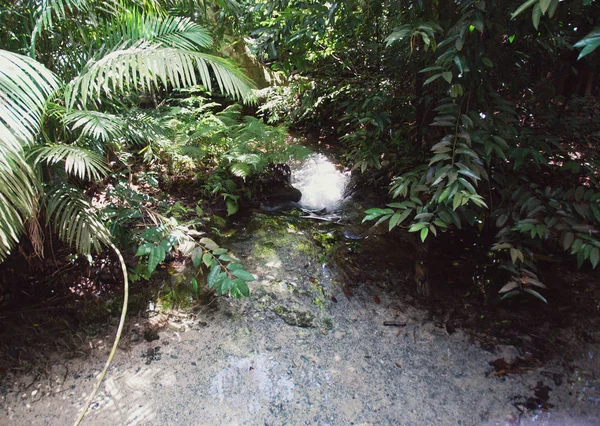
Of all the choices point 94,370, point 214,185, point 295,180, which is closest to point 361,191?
point 295,180

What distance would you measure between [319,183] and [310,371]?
2804 mm

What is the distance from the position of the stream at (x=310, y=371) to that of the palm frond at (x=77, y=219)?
0.68 m

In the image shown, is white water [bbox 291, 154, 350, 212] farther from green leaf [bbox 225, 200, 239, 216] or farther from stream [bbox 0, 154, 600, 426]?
stream [bbox 0, 154, 600, 426]

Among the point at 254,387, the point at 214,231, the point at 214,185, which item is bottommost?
the point at 254,387

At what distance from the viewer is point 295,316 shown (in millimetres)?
2574

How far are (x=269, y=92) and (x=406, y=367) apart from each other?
4534mm

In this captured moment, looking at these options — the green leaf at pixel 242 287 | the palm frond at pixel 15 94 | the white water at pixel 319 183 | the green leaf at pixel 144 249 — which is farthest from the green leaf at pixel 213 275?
the white water at pixel 319 183

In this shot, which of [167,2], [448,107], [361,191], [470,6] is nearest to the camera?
[470,6]

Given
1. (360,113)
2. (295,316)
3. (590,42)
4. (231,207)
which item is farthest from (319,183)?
(590,42)

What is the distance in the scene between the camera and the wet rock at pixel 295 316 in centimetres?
253

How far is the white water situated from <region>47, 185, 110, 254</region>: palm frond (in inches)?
97.3

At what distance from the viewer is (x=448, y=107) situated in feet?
6.86

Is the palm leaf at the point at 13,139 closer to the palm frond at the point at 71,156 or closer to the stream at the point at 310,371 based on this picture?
the palm frond at the point at 71,156

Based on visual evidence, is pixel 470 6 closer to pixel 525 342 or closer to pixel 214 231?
pixel 525 342
